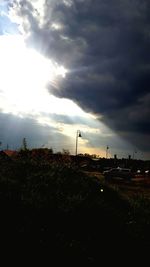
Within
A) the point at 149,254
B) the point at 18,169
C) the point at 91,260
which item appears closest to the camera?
the point at 91,260

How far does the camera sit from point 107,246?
8.77 m

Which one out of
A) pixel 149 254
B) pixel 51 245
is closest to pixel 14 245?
pixel 51 245

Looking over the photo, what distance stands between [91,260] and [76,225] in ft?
6.37

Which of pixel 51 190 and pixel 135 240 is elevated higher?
pixel 51 190

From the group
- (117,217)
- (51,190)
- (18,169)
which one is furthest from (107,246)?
(18,169)

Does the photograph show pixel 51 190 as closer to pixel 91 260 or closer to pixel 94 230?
pixel 94 230

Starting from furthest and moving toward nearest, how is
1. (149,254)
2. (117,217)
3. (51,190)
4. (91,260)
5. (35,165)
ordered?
(35,165)
(51,190)
(117,217)
(149,254)
(91,260)

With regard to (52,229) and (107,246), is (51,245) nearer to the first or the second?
(52,229)

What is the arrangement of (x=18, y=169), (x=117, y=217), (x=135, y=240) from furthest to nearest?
(x=18, y=169), (x=117, y=217), (x=135, y=240)

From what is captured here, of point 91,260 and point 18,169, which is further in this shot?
point 18,169

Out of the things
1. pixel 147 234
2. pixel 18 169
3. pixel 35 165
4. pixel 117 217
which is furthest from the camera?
pixel 35 165

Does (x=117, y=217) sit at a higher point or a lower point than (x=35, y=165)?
lower

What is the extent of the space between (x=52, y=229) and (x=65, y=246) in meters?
0.89

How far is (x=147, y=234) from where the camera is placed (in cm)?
1009
